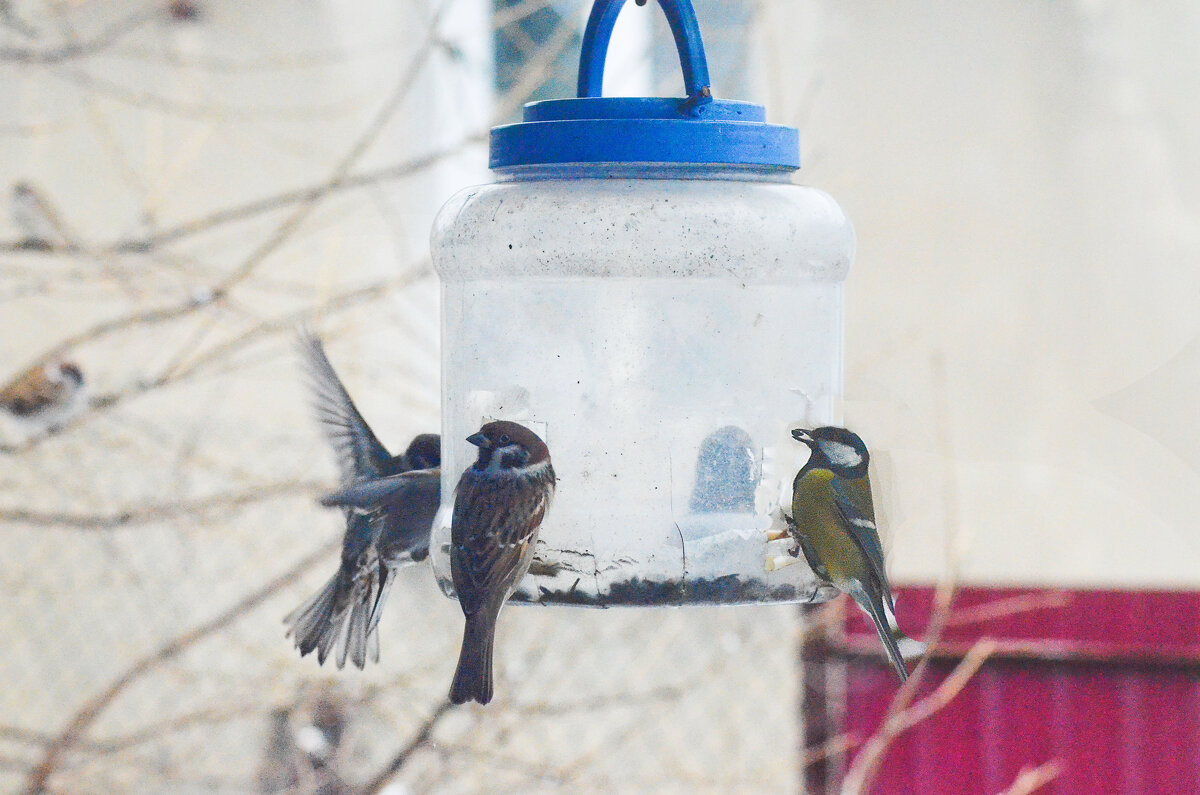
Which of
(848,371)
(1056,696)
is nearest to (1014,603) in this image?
(1056,696)

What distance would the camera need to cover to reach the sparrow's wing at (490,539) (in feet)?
3.86

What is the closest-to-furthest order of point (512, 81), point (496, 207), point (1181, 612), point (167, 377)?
point (496, 207) → point (167, 377) → point (1181, 612) → point (512, 81)

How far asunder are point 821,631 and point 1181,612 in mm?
1057

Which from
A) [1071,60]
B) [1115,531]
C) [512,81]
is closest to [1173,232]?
[1071,60]

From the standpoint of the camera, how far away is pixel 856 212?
13.7 ft

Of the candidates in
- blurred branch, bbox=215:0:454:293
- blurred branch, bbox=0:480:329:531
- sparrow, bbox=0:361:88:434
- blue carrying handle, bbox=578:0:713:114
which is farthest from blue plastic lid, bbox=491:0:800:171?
sparrow, bbox=0:361:88:434

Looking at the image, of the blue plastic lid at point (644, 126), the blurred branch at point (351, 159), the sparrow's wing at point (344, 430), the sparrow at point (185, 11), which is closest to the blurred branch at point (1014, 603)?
the blurred branch at point (351, 159)

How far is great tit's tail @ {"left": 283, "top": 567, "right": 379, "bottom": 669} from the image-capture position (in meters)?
1.47

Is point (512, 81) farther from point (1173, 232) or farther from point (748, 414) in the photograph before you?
point (748, 414)

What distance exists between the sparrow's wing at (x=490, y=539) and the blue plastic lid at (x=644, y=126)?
0.32 m

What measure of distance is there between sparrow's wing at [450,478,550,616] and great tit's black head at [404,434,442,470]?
303 millimetres

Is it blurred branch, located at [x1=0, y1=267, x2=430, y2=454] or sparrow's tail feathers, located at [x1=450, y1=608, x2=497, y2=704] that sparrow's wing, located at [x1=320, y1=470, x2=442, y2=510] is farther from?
blurred branch, located at [x1=0, y1=267, x2=430, y2=454]

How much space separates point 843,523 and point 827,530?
0.05ft

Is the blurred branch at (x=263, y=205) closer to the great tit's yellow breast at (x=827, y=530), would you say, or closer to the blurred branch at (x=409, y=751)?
the blurred branch at (x=409, y=751)
